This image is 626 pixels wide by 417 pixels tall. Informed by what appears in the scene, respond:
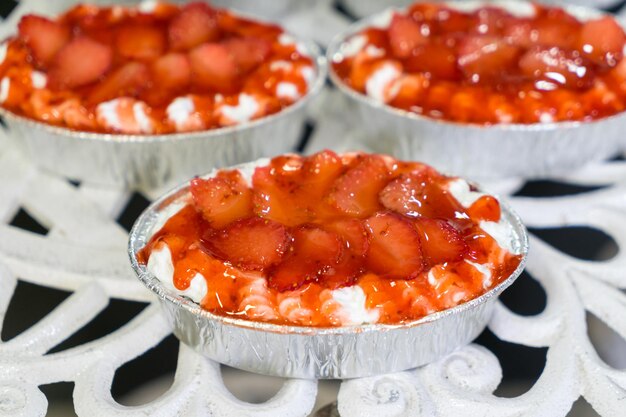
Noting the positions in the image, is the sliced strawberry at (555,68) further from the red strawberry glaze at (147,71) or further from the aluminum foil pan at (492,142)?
the red strawberry glaze at (147,71)

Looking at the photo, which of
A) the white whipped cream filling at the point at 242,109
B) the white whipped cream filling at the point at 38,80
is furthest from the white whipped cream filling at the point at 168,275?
the white whipped cream filling at the point at 38,80

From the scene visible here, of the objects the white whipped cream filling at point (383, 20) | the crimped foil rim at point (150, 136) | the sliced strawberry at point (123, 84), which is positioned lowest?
the crimped foil rim at point (150, 136)

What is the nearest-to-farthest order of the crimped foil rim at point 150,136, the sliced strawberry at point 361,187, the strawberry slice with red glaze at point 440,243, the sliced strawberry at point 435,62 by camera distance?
the strawberry slice with red glaze at point 440,243 < the sliced strawberry at point 361,187 < the crimped foil rim at point 150,136 < the sliced strawberry at point 435,62

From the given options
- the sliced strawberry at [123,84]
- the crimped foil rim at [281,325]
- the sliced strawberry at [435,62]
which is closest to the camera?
the crimped foil rim at [281,325]

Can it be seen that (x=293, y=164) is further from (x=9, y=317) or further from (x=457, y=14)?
(x=457, y=14)

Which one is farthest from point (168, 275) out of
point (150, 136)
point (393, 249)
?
point (150, 136)

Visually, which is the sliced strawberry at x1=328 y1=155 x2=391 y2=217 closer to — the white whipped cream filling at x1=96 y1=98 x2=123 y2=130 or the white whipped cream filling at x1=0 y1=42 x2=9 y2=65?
the white whipped cream filling at x1=96 y1=98 x2=123 y2=130

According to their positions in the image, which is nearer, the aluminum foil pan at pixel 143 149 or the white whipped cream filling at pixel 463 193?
the white whipped cream filling at pixel 463 193
